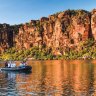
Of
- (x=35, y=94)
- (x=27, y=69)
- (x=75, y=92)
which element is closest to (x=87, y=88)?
(x=75, y=92)

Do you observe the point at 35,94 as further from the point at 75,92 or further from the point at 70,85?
the point at 70,85

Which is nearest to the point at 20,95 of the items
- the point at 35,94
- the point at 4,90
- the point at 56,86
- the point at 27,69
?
the point at 35,94

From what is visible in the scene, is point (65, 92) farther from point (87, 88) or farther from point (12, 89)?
point (12, 89)

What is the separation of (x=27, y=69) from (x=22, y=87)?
47596 mm

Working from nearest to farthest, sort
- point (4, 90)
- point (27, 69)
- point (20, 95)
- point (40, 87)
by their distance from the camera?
1. point (20, 95)
2. point (4, 90)
3. point (40, 87)
4. point (27, 69)

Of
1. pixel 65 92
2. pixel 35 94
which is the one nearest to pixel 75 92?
pixel 65 92

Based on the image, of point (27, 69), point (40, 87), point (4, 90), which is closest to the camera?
point (4, 90)

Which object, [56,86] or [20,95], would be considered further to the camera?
[56,86]

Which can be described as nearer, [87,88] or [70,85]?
[87,88]

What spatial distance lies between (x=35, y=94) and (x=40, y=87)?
971 centimetres

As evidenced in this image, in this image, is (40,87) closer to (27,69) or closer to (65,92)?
(65,92)

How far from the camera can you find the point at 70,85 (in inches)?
3061

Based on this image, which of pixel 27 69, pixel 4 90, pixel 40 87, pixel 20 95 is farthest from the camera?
pixel 27 69

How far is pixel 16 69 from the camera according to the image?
411 feet
